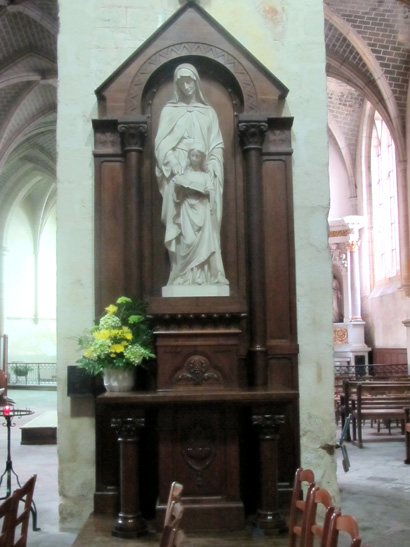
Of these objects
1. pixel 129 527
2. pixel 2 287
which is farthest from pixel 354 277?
pixel 129 527

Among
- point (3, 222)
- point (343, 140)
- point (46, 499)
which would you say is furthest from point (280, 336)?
point (3, 222)

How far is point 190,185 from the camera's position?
504cm

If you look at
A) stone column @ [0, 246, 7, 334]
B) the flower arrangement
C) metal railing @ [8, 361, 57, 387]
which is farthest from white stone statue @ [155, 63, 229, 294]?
stone column @ [0, 246, 7, 334]

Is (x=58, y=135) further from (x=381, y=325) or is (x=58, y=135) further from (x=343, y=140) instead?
(x=343, y=140)

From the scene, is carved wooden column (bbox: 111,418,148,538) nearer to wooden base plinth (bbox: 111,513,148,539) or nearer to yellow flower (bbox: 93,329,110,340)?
wooden base plinth (bbox: 111,513,148,539)

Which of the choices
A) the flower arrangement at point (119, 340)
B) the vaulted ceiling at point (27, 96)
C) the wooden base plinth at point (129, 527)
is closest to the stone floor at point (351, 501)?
the wooden base plinth at point (129, 527)

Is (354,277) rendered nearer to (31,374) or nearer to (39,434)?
(39,434)

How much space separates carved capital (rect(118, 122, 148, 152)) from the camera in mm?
5219

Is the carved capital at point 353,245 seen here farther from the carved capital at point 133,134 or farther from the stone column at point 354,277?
the carved capital at point 133,134

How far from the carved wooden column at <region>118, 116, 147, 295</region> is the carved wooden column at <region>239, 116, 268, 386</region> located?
0.78 meters

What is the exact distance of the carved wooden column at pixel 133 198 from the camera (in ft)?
17.0

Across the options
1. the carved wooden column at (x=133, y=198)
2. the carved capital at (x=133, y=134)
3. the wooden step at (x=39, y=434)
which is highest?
the carved capital at (x=133, y=134)

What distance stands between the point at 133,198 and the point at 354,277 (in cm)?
1394

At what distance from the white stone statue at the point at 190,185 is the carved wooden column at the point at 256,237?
22cm
